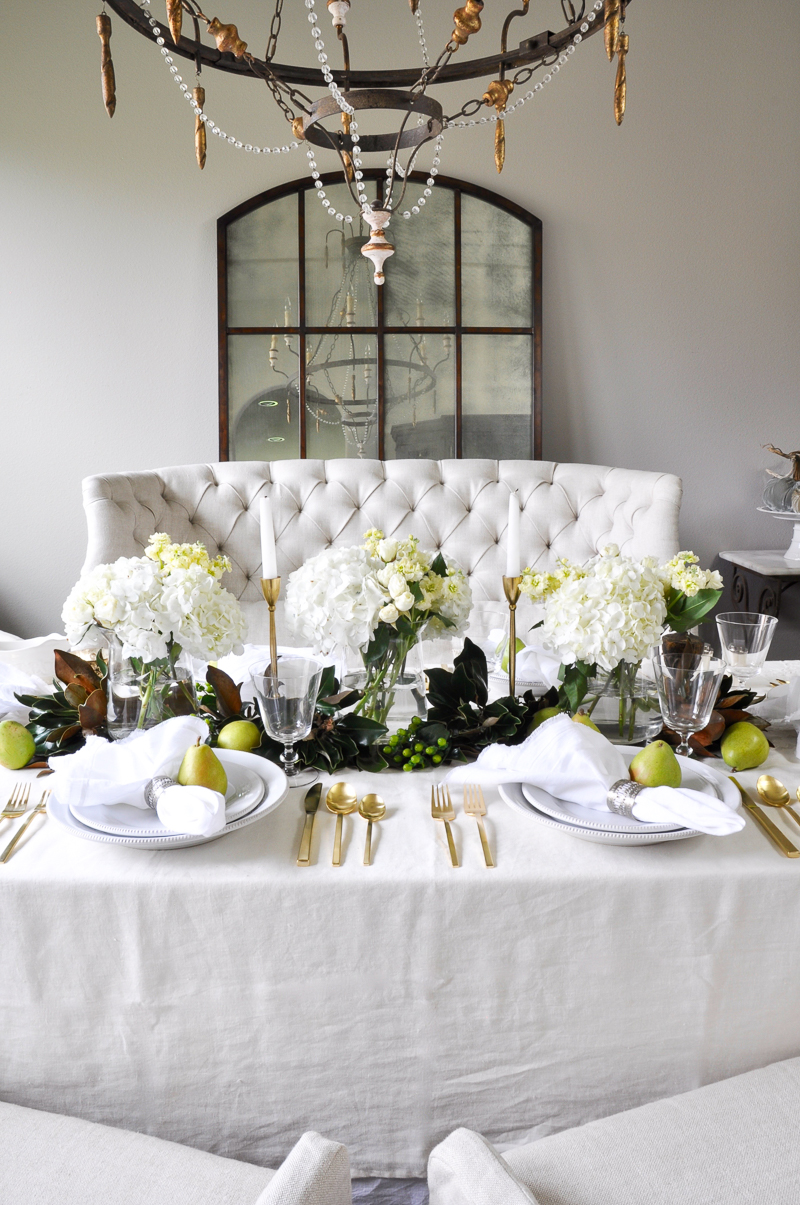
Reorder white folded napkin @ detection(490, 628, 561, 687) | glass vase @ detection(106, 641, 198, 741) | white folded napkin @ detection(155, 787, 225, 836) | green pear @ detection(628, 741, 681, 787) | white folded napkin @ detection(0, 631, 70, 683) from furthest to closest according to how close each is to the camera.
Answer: white folded napkin @ detection(0, 631, 70, 683), white folded napkin @ detection(490, 628, 561, 687), glass vase @ detection(106, 641, 198, 741), green pear @ detection(628, 741, 681, 787), white folded napkin @ detection(155, 787, 225, 836)

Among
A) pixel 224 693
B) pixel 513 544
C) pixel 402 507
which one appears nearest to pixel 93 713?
pixel 224 693

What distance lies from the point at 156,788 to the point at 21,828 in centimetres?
17

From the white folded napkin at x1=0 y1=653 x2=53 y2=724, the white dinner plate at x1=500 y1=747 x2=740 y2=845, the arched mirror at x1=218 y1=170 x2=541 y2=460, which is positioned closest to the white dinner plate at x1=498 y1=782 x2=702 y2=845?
the white dinner plate at x1=500 y1=747 x2=740 y2=845

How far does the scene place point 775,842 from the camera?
0.91 metres

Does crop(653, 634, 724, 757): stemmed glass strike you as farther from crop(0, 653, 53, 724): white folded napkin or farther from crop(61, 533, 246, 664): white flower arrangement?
crop(0, 653, 53, 724): white folded napkin

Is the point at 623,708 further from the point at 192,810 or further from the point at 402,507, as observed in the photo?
the point at 402,507

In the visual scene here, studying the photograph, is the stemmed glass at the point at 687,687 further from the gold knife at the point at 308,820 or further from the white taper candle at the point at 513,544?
the gold knife at the point at 308,820

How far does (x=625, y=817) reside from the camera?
0.91 meters

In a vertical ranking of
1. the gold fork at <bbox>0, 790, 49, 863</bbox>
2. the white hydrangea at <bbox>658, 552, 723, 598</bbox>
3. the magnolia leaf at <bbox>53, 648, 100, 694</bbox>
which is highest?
the white hydrangea at <bbox>658, 552, 723, 598</bbox>

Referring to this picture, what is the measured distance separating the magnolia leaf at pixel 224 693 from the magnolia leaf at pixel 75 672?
0.17 m

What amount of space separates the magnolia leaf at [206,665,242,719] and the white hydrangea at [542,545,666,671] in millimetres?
475

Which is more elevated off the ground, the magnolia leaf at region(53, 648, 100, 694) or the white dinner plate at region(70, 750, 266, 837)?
the magnolia leaf at region(53, 648, 100, 694)

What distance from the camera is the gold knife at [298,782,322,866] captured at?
0.89m

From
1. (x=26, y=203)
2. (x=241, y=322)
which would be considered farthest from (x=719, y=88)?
(x=26, y=203)
